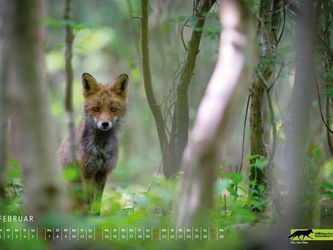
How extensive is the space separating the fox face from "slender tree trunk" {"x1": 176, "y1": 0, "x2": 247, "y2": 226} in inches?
124

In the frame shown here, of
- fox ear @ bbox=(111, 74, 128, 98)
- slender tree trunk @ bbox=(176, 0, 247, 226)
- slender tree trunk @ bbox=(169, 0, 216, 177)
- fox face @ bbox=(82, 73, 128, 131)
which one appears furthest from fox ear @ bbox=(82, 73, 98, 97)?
slender tree trunk @ bbox=(176, 0, 247, 226)

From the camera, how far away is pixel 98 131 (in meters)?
6.23

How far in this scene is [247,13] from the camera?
3076mm

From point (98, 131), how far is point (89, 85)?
2.53 ft

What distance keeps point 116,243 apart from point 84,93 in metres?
3.54

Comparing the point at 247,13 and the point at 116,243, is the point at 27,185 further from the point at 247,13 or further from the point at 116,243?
the point at 247,13

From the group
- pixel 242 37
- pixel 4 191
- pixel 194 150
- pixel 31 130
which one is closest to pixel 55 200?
pixel 31 130

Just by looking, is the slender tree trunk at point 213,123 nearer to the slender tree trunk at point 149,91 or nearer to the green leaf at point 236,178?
the green leaf at point 236,178

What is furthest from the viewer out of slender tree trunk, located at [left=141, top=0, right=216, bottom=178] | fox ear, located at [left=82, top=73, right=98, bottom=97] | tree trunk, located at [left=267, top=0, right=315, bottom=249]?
fox ear, located at [left=82, top=73, right=98, bottom=97]

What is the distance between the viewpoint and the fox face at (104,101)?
19.7 feet

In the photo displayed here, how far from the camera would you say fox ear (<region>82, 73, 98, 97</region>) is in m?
6.16

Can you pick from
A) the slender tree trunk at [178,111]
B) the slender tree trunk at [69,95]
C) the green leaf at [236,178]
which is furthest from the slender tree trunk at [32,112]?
the slender tree trunk at [178,111]

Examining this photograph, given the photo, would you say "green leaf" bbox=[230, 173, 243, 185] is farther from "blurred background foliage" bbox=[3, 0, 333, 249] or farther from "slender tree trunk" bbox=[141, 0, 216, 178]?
"slender tree trunk" bbox=[141, 0, 216, 178]

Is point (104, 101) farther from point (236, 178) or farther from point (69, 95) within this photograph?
point (236, 178)
